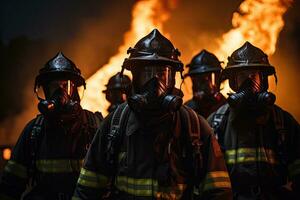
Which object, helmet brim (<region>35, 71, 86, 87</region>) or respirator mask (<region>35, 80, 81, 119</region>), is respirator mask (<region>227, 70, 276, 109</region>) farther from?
helmet brim (<region>35, 71, 86, 87</region>)

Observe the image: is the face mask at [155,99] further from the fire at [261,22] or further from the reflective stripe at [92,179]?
the fire at [261,22]

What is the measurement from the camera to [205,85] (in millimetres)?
8117

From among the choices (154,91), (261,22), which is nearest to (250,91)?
(154,91)

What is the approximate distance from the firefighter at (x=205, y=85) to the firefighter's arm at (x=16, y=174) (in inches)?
141

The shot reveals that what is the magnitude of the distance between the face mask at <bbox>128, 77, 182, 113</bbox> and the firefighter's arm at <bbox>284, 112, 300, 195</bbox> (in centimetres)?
164

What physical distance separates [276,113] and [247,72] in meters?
0.64

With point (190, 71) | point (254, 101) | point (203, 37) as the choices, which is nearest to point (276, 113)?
point (254, 101)

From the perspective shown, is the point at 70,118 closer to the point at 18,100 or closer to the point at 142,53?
the point at 142,53

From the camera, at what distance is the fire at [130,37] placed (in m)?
10.5

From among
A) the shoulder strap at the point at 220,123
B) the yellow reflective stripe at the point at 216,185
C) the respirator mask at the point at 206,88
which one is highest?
the respirator mask at the point at 206,88

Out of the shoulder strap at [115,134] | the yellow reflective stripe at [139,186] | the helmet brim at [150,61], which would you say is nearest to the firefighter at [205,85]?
the helmet brim at [150,61]

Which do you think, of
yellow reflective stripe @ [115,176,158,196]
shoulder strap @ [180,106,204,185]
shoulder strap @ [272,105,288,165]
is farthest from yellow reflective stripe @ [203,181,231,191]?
shoulder strap @ [272,105,288,165]

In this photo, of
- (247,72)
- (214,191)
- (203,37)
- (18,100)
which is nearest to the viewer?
(214,191)

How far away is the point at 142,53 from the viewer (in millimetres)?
4078
